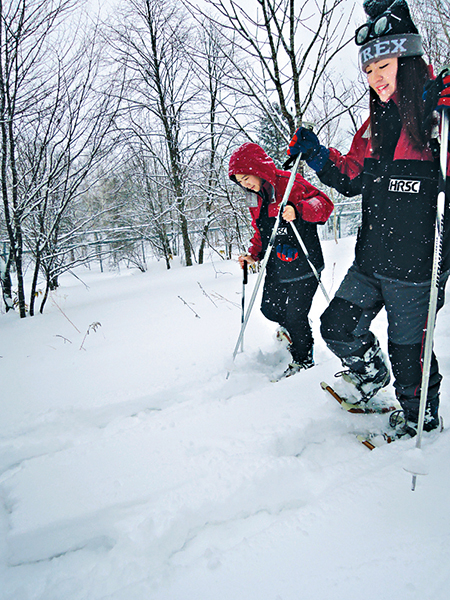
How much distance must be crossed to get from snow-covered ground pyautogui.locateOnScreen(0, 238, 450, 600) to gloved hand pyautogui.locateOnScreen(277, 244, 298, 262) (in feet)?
2.76

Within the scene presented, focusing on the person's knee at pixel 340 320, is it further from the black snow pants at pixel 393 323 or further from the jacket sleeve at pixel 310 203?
the jacket sleeve at pixel 310 203

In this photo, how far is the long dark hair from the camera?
1.24 m

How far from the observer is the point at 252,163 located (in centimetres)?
213

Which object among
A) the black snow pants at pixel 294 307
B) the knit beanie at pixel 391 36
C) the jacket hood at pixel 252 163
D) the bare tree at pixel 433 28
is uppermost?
the bare tree at pixel 433 28

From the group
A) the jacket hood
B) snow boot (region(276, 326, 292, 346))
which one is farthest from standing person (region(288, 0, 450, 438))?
snow boot (region(276, 326, 292, 346))

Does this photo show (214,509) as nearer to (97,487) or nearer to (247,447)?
(247,447)

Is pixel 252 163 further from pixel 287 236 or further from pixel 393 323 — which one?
pixel 393 323

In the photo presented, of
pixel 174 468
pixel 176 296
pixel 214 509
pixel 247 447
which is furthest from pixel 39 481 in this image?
pixel 176 296

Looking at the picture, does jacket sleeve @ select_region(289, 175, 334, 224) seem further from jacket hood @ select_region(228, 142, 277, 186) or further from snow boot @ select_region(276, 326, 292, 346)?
snow boot @ select_region(276, 326, 292, 346)

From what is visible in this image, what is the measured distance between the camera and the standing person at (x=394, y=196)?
1.25m

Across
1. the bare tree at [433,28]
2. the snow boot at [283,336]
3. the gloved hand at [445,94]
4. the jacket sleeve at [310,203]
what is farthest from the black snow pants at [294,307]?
the bare tree at [433,28]

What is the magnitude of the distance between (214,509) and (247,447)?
1.18 ft

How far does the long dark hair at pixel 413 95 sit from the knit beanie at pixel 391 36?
0.04 metres

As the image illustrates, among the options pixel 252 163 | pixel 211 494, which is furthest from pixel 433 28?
pixel 211 494
